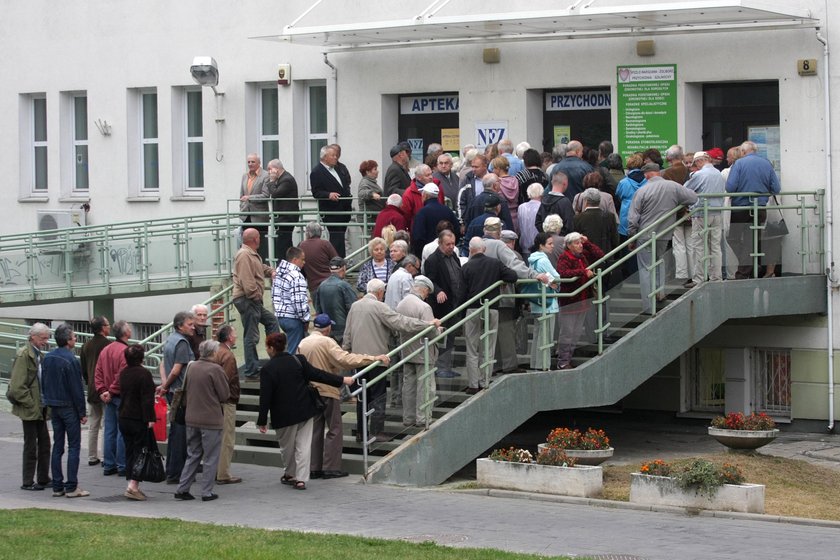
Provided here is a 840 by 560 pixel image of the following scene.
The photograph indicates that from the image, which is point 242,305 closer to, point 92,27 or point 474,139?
point 474,139

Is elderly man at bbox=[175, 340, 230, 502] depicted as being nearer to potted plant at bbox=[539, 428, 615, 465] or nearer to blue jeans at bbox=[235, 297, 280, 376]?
blue jeans at bbox=[235, 297, 280, 376]

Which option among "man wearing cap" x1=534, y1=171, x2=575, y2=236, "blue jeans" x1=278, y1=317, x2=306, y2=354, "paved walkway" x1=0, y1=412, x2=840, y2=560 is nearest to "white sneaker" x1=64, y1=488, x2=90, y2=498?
"paved walkway" x1=0, y1=412, x2=840, y2=560

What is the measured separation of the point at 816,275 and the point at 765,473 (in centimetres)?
479

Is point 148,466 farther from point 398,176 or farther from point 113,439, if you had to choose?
point 398,176

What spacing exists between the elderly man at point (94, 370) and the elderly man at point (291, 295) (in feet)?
6.69

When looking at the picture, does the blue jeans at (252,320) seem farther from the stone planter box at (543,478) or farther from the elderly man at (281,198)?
the stone planter box at (543,478)

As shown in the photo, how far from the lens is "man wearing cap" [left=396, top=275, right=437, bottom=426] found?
17.1 m

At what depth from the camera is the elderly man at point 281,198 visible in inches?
896

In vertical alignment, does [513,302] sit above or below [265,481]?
above

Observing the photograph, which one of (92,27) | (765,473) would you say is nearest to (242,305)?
(765,473)

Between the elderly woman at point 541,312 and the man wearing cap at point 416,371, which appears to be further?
the elderly woman at point 541,312

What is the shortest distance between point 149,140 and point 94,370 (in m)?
11.0

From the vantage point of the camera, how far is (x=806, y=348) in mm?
21672

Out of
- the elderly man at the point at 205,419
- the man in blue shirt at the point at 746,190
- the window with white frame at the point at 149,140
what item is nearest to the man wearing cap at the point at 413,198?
the man in blue shirt at the point at 746,190
